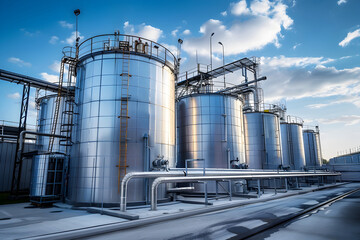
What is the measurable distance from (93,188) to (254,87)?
21074 mm

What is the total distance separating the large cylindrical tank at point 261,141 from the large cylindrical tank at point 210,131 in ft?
16.6

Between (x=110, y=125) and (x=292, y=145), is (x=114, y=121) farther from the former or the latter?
(x=292, y=145)

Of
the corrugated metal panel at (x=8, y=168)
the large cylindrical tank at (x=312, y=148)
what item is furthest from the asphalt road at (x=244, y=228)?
the large cylindrical tank at (x=312, y=148)

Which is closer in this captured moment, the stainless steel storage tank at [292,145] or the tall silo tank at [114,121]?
the tall silo tank at [114,121]

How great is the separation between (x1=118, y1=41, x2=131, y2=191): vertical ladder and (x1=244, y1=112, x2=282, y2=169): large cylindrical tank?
1680 cm

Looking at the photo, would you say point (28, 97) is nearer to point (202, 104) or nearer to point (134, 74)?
point (134, 74)

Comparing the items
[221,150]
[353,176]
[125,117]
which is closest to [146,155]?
[125,117]

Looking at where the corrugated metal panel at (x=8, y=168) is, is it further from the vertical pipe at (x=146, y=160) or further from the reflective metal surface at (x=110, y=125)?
the vertical pipe at (x=146, y=160)

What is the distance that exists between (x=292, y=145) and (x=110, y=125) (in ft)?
104

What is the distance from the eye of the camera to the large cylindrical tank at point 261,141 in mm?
25719

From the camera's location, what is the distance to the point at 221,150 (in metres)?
19.9

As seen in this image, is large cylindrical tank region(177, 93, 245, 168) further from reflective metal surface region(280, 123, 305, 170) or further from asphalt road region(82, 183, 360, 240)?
reflective metal surface region(280, 123, 305, 170)

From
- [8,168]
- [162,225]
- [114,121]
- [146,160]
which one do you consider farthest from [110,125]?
[8,168]

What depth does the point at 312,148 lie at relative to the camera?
146ft
